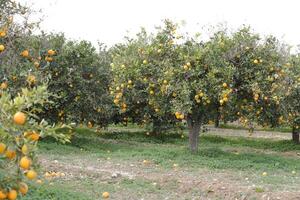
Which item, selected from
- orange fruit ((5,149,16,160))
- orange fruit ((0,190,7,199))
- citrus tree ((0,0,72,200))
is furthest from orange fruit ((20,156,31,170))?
orange fruit ((0,190,7,199))

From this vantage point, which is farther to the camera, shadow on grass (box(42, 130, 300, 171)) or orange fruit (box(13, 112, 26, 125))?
A: shadow on grass (box(42, 130, 300, 171))

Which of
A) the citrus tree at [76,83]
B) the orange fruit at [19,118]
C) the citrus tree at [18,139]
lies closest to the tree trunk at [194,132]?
the citrus tree at [76,83]

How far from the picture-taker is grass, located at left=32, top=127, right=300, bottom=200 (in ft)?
27.2

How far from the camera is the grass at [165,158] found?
8289mm

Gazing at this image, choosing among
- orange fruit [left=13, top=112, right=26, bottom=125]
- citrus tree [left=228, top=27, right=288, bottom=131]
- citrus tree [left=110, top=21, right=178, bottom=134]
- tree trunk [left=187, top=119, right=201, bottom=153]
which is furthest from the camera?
tree trunk [left=187, top=119, right=201, bottom=153]

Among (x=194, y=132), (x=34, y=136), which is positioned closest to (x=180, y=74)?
(x=194, y=132)

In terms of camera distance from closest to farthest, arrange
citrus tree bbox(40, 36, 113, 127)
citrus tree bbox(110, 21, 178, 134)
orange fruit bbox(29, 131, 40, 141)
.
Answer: orange fruit bbox(29, 131, 40, 141) → citrus tree bbox(110, 21, 178, 134) → citrus tree bbox(40, 36, 113, 127)

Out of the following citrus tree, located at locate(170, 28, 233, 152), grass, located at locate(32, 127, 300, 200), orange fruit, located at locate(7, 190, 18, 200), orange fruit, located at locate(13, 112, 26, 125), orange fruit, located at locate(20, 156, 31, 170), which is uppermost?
citrus tree, located at locate(170, 28, 233, 152)

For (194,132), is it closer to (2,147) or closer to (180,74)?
(180,74)

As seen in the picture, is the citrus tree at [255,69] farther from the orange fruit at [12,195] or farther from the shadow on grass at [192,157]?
the orange fruit at [12,195]

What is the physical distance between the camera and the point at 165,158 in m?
12.4

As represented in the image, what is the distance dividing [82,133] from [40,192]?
14.0 meters

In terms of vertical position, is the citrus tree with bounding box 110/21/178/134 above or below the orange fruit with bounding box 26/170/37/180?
above

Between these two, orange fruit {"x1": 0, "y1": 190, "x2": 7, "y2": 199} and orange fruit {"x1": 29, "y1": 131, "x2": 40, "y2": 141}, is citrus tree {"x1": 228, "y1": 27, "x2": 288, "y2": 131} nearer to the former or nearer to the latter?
orange fruit {"x1": 29, "y1": 131, "x2": 40, "y2": 141}
